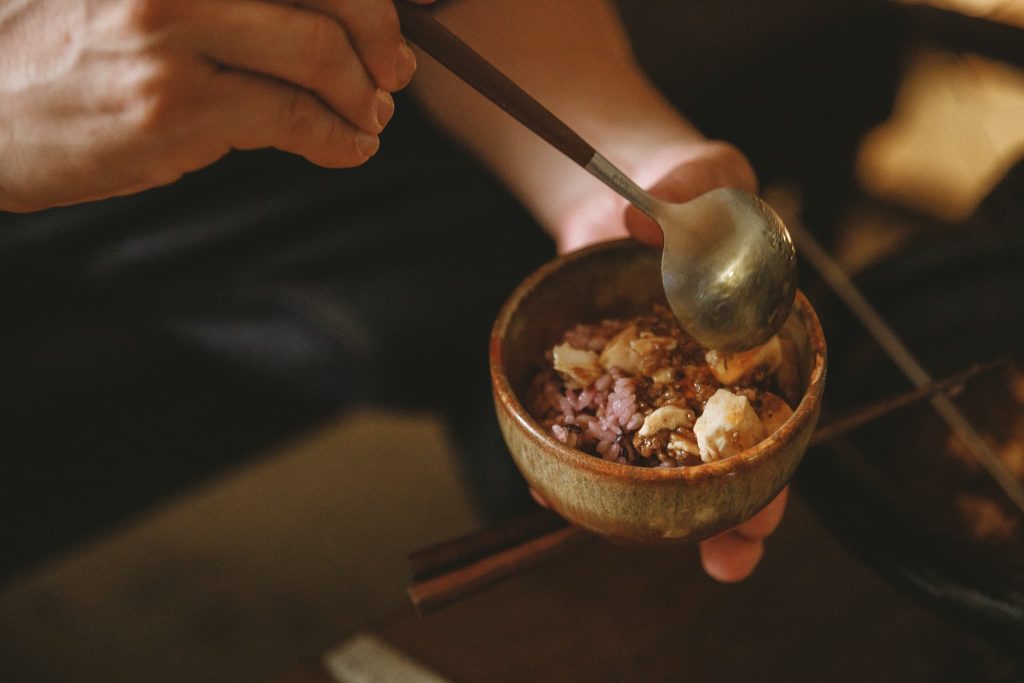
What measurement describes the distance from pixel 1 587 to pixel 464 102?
56.5 inches

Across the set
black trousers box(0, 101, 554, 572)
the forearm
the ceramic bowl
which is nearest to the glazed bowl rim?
the ceramic bowl

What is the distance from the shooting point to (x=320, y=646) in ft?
5.32

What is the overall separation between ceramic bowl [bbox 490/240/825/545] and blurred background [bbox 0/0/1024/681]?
7.7 inches

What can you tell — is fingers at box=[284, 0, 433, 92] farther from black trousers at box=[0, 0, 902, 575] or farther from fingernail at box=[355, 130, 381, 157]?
black trousers at box=[0, 0, 902, 575]

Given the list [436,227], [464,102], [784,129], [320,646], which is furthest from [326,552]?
[784,129]

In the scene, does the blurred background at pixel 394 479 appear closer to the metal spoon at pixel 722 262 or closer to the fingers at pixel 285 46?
the metal spoon at pixel 722 262

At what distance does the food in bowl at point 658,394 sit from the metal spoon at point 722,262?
0.10 feet

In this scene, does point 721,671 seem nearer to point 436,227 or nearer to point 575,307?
point 575,307

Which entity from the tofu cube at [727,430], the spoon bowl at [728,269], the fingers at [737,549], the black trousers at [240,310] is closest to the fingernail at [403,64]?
the spoon bowl at [728,269]

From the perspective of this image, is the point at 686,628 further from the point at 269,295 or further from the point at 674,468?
the point at 269,295

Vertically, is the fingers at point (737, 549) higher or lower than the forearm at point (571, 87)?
lower

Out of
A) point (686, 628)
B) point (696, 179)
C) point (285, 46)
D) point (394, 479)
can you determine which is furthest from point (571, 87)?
point (394, 479)

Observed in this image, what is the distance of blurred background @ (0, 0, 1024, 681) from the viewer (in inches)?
34.4

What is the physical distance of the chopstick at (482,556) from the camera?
69 centimetres
